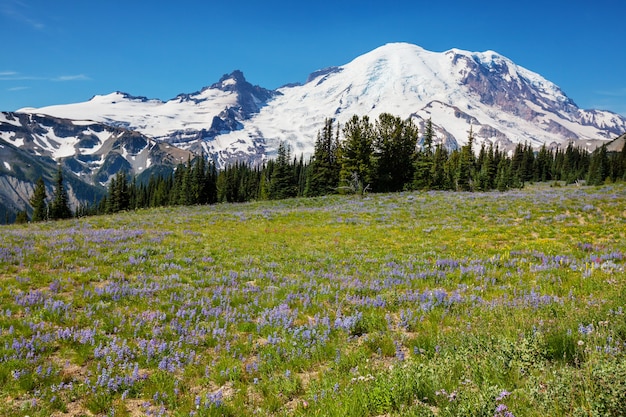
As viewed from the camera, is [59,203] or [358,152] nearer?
[358,152]

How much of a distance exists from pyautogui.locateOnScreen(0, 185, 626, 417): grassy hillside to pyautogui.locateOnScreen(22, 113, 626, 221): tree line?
1878 inches

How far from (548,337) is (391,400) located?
2898 mm

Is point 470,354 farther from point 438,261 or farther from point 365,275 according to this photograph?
point 438,261

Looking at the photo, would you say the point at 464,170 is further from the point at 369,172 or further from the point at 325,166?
the point at 325,166

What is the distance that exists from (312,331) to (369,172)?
6269 centimetres

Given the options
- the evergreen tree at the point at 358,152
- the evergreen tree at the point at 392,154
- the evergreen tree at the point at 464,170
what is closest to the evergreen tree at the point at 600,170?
the evergreen tree at the point at 464,170

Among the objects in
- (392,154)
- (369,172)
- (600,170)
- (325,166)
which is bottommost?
(369,172)

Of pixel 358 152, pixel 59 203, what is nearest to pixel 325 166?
pixel 358 152

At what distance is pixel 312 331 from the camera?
300 inches

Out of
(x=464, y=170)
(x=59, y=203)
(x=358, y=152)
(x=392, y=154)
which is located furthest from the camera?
(x=59, y=203)

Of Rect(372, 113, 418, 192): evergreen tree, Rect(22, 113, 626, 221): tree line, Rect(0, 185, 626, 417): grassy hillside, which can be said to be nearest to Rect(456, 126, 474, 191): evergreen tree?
Rect(22, 113, 626, 221): tree line

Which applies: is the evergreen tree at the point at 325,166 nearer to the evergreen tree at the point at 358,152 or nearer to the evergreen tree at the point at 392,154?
the evergreen tree at the point at 392,154

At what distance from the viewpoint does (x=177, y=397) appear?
5730 millimetres

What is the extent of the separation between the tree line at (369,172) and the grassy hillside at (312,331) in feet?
157
